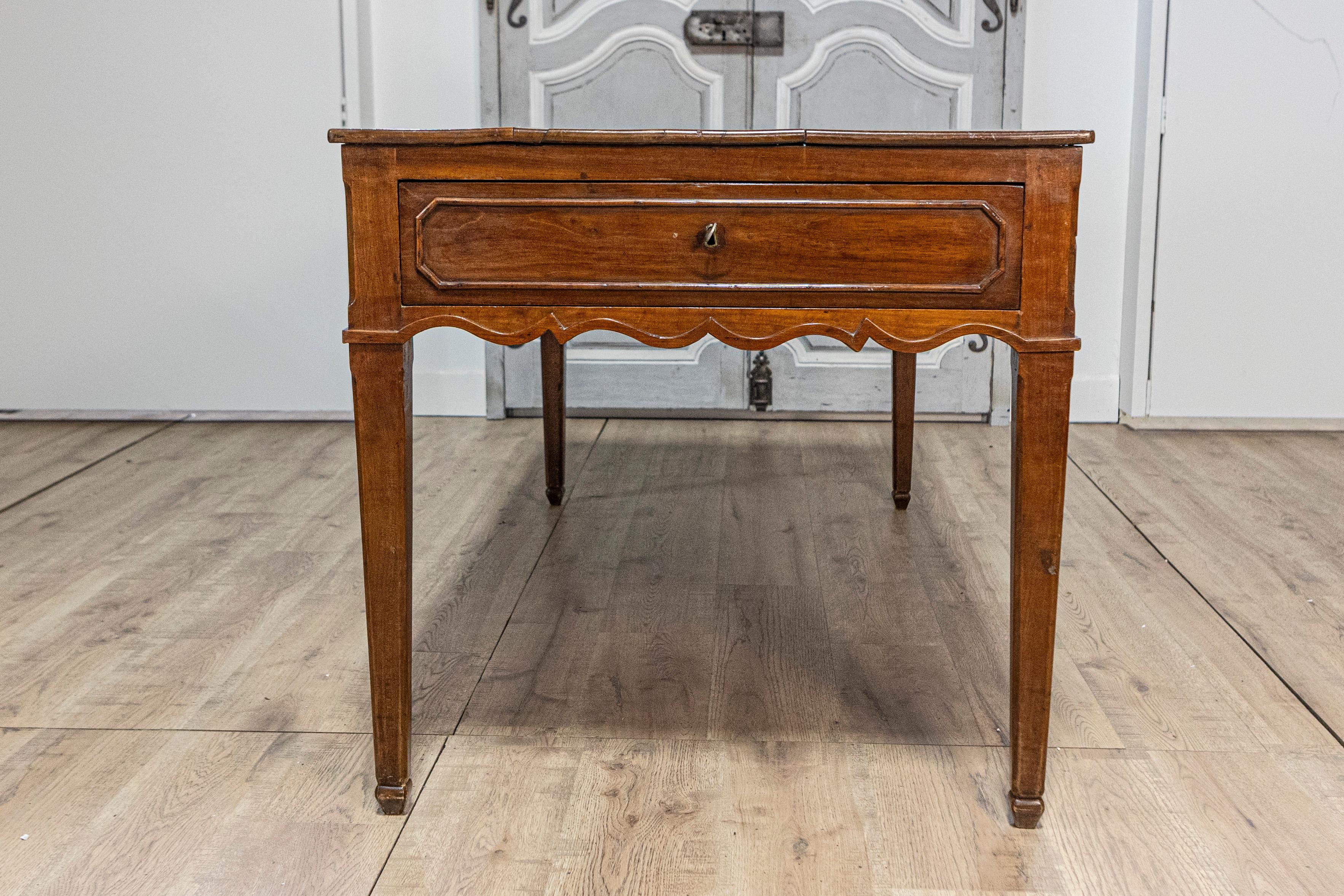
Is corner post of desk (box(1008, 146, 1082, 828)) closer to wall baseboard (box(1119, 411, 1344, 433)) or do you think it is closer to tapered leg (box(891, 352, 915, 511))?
tapered leg (box(891, 352, 915, 511))

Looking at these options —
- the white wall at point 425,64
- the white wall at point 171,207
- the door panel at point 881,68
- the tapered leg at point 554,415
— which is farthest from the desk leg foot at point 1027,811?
the white wall at point 171,207

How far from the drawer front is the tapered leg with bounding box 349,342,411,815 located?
3.8 inches

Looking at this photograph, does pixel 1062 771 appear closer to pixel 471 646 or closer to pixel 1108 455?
pixel 471 646

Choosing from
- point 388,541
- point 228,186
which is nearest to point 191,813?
point 388,541

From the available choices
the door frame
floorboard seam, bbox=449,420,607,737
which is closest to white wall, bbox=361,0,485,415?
floorboard seam, bbox=449,420,607,737

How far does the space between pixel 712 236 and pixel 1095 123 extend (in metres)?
2.48

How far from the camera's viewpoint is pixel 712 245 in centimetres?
131

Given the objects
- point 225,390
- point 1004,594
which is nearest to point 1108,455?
point 1004,594

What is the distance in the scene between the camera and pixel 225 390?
3.61 metres

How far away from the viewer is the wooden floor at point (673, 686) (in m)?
1.33

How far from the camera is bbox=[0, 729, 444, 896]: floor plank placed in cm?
129

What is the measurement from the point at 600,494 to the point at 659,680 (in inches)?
40.9

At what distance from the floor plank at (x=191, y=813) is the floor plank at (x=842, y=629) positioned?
0.71 ft

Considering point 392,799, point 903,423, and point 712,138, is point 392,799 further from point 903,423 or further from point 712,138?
point 903,423
